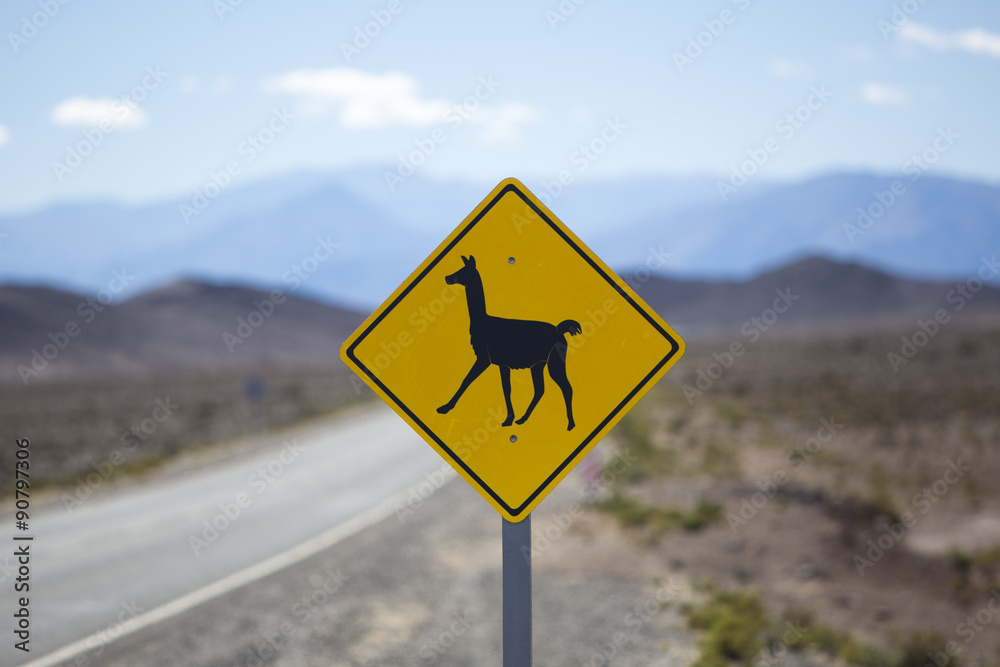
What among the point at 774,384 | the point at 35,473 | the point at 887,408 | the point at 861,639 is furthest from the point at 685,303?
the point at 861,639

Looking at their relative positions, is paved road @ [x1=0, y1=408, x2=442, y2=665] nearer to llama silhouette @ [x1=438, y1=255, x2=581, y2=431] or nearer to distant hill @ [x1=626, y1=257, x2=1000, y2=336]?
llama silhouette @ [x1=438, y1=255, x2=581, y2=431]

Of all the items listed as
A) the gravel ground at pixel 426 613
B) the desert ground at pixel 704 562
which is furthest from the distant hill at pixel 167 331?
the gravel ground at pixel 426 613

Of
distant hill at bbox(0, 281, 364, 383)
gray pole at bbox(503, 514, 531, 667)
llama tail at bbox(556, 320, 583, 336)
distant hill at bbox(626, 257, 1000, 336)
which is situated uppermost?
llama tail at bbox(556, 320, 583, 336)

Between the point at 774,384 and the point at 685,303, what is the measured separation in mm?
104371

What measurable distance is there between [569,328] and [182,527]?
1128 centimetres

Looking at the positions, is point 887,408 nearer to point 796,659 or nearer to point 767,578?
point 767,578

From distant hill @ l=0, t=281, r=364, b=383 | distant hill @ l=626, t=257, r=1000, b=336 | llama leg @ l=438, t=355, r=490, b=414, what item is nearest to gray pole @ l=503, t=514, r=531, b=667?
llama leg @ l=438, t=355, r=490, b=414

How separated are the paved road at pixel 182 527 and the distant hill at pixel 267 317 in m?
55.9

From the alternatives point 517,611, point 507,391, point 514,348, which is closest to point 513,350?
point 514,348

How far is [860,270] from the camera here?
12631cm

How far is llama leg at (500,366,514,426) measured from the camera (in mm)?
2438

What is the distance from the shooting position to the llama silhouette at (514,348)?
7.98ft

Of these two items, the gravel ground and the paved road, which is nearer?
the gravel ground

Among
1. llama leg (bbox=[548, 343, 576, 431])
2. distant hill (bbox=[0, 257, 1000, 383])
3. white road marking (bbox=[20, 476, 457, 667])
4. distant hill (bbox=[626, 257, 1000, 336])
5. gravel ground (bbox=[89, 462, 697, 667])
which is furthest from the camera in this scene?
distant hill (bbox=[626, 257, 1000, 336])
